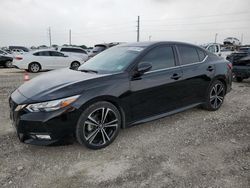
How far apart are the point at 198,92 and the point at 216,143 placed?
1.33 metres

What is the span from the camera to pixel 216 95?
5.27 metres

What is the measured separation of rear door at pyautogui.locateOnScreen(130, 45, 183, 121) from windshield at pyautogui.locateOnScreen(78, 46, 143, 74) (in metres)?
0.25

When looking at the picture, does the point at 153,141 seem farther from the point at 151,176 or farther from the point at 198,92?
the point at 198,92

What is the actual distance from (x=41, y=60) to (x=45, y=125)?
37.9 feet

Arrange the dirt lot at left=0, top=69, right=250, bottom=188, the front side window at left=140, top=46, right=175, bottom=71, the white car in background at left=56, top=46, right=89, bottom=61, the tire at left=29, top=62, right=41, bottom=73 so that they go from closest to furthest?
the dirt lot at left=0, top=69, right=250, bottom=188 → the front side window at left=140, top=46, right=175, bottom=71 → the tire at left=29, top=62, right=41, bottom=73 → the white car in background at left=56, top=46, right=89, bottom=61

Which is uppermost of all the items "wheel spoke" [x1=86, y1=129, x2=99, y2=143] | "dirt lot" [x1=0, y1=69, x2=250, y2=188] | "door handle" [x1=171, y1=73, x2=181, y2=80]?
"door handle" [x1=171, y1=73, x2=181, y2=80]

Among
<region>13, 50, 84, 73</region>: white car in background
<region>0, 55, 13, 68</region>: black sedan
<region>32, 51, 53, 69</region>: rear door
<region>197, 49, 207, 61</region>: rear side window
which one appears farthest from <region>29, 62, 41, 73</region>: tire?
<region>197, 49, 207, 61</region>: rear side window

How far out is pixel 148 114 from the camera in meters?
4.02

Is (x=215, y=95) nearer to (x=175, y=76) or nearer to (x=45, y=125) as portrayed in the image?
(x=175, y=76)

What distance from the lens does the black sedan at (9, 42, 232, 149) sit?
3.17m

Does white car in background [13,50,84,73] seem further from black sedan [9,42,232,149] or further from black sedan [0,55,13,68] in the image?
black sedan [9,42,232,149]

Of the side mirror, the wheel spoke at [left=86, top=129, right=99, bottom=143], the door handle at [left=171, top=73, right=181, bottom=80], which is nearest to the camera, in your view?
the wheel spoke at [left=86, top=129, right=99, bottom=143]

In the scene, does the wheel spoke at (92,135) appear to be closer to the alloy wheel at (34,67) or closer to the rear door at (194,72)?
the rear door at (194,72)

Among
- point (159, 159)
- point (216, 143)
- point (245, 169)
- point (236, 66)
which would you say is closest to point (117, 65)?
point (159, 159)
